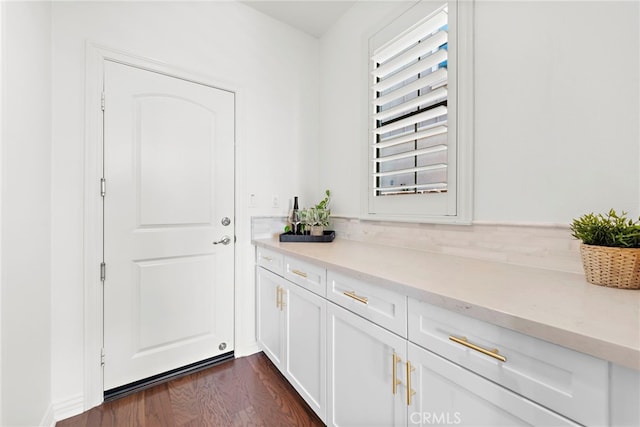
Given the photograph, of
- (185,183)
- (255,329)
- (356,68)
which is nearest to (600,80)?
(356,68)

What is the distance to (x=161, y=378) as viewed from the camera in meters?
1.74

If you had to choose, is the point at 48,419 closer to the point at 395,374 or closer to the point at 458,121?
the point at 395,374

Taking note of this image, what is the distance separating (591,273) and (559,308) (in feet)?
1.16

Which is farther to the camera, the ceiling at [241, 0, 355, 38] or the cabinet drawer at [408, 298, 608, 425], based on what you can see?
the ceiling at [241, 0, 355, 38]

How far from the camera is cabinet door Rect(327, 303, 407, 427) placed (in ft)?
3.10

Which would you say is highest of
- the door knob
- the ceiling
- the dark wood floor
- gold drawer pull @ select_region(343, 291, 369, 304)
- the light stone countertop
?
the ceiling

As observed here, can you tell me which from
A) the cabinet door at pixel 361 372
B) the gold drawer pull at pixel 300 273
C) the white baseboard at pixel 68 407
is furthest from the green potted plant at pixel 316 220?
the white baseboard at pixel 68 407

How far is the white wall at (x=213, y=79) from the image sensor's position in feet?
4.77

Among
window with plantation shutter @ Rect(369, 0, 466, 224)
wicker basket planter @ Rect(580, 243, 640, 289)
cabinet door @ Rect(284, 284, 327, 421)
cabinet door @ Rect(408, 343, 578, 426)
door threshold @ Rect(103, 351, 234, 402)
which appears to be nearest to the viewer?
cabinet door @ Rect(408, 343, 578, 426)

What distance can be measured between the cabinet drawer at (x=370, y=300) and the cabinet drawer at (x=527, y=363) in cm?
9

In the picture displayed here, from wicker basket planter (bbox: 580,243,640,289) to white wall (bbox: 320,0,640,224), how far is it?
9.1 inches

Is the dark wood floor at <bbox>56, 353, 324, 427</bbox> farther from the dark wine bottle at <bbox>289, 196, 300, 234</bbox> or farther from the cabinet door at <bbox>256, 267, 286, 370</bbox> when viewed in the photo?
the dark wine bottle at <bbox>289, 196, 300, 234</bbox>

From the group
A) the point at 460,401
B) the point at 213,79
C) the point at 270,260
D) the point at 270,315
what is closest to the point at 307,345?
the point at 270,315

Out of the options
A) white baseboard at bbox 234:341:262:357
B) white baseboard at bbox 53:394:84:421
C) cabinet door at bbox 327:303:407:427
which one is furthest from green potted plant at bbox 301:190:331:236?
white baseboard at bbox 53:394:84:421
